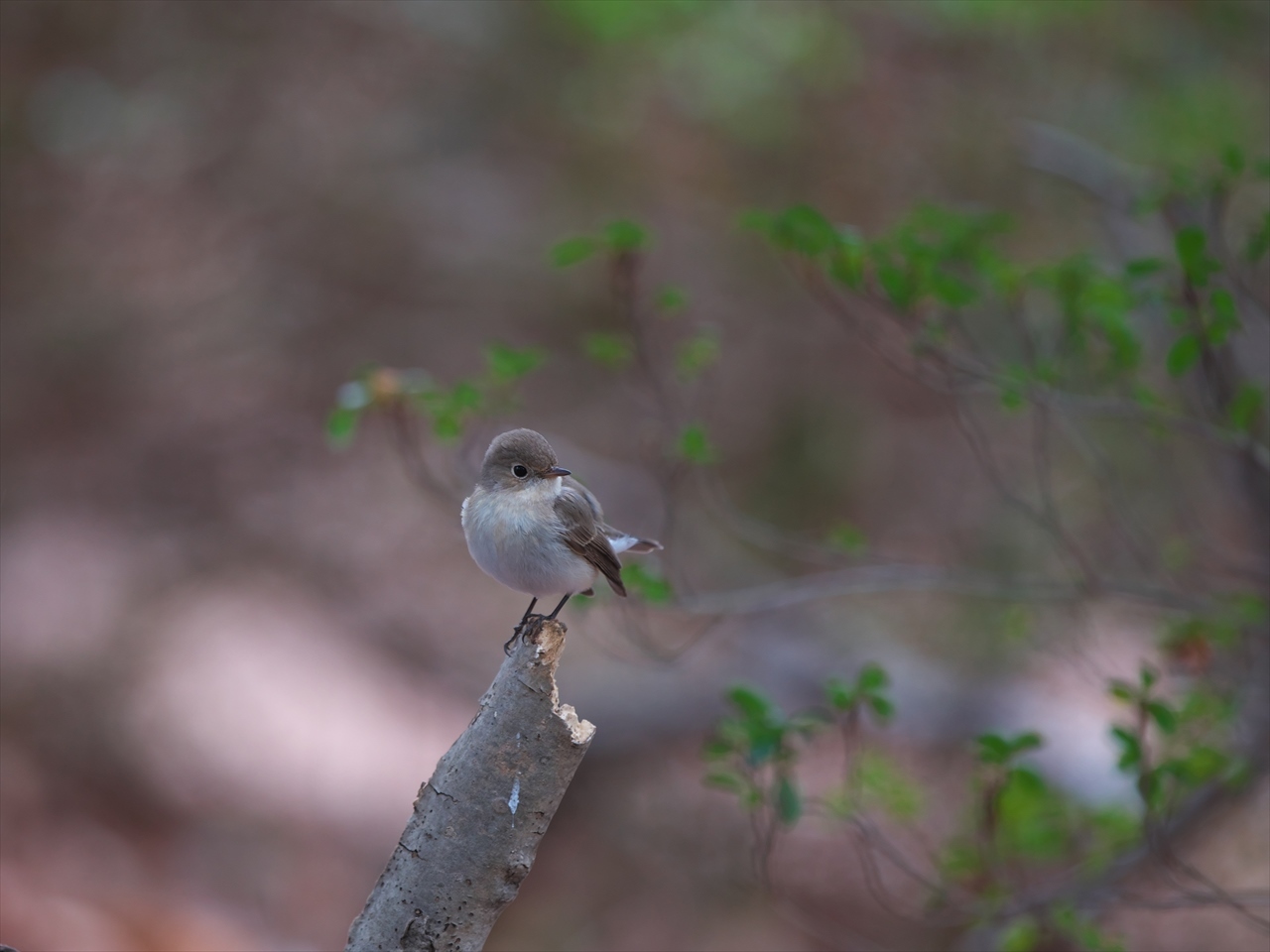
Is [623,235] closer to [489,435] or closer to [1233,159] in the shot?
[489,435]

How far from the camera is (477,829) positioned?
6.57ft

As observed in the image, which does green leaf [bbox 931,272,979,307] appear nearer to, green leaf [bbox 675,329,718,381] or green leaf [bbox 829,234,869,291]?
green leaf [bbox 829,234,869,291]

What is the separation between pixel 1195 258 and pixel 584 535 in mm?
1722

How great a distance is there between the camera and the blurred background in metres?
5.55

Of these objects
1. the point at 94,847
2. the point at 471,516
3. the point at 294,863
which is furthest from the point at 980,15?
the point at 94,847

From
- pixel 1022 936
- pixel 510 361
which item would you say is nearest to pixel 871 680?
pixel 1022 936

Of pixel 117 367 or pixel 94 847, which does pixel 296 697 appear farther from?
pixel 117 367

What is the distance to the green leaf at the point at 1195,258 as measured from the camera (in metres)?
2.76

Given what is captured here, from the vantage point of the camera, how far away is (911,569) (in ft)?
14.8

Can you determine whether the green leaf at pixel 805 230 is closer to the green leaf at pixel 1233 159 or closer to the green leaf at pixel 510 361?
the green leaf at pixel 510 361

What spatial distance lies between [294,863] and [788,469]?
182 inches

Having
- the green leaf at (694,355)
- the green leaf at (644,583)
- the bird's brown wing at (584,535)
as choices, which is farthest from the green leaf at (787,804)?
the green leaf at (694,355)

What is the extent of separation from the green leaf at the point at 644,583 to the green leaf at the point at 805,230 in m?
1.08

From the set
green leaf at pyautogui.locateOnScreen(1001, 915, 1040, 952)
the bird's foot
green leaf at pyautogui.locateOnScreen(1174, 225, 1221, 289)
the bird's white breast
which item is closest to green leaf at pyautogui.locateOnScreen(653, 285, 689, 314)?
the bird's white breast
